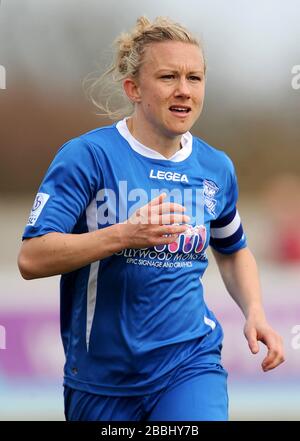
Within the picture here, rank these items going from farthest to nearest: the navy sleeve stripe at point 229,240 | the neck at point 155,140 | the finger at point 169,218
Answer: the navy sleeve stripe at point 229,240 < the neck at point 155,140 < the finger at point 169,218

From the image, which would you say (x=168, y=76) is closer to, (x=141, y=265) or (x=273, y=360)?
(x=141, y=265)

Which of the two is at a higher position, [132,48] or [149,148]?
[132,48]

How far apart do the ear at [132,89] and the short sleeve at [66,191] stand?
0.90 ft

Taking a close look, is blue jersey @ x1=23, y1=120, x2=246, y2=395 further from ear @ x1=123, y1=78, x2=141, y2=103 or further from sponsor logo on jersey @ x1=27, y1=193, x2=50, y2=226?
ear @ x1=123, y1=78, x2=141, y2=103

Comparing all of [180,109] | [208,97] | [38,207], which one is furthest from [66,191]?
[208,97]

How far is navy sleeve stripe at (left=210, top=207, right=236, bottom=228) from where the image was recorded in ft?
9.66

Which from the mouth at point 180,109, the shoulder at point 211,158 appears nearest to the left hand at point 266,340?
the shoulder at point 211,158

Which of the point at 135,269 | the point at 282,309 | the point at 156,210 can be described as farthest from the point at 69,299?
the point at 282,309

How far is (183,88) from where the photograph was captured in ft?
8.43

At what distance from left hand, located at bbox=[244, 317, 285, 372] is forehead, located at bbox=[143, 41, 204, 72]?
876mm

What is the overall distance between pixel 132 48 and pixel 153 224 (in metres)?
0.76

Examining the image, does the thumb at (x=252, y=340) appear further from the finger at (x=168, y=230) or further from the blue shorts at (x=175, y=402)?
the finger at (x=168, y=230)

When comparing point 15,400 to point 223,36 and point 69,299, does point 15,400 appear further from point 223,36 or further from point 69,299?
point 223,36

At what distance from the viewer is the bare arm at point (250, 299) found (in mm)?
2652
